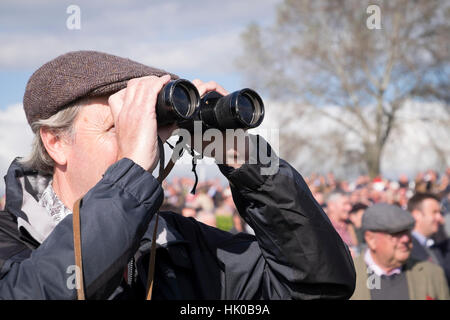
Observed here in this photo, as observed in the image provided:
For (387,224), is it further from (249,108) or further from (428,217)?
(249,108)

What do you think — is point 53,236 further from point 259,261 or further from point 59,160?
point 259,261

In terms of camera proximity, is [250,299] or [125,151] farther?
[250,299]

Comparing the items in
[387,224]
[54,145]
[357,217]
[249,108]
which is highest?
[249,108]

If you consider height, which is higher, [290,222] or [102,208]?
[102,208]

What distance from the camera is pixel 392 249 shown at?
410cm

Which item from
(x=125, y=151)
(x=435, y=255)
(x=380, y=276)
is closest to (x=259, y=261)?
(x=125, y=151)

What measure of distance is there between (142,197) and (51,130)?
A: 0.52 meters

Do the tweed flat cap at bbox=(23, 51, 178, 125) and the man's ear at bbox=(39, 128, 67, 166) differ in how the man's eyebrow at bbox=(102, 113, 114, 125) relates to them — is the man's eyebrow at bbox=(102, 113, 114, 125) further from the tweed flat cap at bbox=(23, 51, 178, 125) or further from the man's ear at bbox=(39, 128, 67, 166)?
the man's ear at bbox=(39, 128, 67, 166)

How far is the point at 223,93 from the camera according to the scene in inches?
69.3

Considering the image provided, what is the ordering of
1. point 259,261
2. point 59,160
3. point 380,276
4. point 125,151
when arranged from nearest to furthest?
point 125,151, point 59,160, point 259,261, point 380,276

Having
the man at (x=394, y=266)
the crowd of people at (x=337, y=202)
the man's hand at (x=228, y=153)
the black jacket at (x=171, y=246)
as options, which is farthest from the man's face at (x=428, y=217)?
the man's hand at (x=228, y=153)

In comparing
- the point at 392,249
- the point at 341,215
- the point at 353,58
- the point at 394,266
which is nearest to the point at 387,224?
the point at 392,249

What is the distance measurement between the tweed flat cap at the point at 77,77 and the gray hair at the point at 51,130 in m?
0.02
